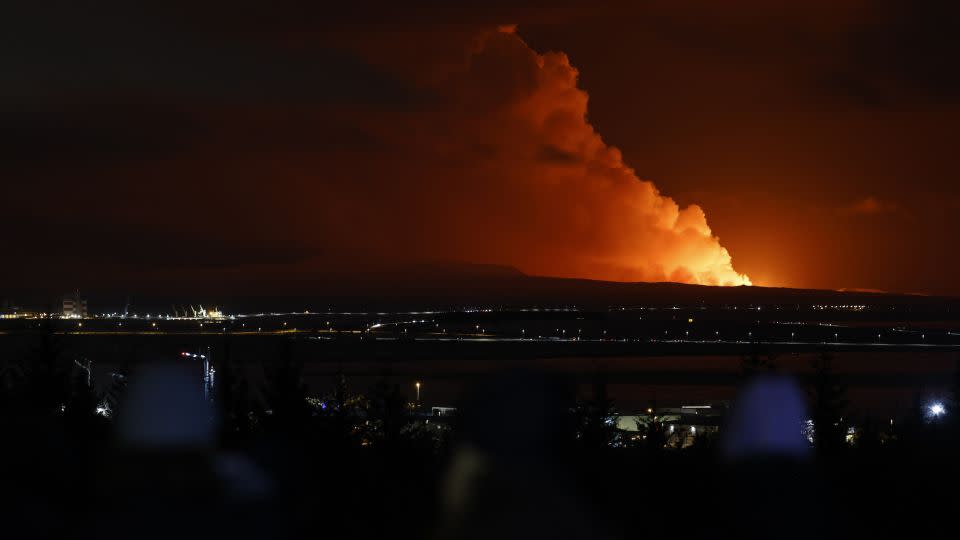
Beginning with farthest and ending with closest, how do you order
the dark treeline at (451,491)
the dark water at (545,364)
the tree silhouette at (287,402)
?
the dark water at (545,364)
the tree silhouette at (287,402)
the dark treeline at (451,491)

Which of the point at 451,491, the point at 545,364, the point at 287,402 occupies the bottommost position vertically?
the point at 451,491

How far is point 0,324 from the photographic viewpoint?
159 meters

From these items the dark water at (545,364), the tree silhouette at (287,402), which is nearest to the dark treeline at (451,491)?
the tree silhouette at (287,402)

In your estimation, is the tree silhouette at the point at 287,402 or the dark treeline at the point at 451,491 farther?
the tree silhouette at the point at 287,402

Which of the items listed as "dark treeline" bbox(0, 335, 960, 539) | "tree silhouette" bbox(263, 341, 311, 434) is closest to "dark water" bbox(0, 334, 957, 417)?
"tree silhouette" bbox(263, 341, 311, 434)

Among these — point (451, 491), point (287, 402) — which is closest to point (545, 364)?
point (287, 402)

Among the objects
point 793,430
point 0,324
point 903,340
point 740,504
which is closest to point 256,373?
point 793,430

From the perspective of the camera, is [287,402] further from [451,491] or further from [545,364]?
[545,364]

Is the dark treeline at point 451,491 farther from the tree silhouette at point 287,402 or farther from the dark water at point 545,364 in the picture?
the dark water at point 545,364

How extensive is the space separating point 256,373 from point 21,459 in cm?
5772

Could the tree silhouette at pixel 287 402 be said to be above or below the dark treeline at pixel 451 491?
above

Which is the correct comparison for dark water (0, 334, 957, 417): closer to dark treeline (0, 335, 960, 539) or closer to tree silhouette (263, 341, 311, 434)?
tree silhouette (263, 341, 311, 434)

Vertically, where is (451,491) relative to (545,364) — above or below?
below

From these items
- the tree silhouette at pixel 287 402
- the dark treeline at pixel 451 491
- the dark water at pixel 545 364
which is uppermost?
the dark water at pixel 545 364
